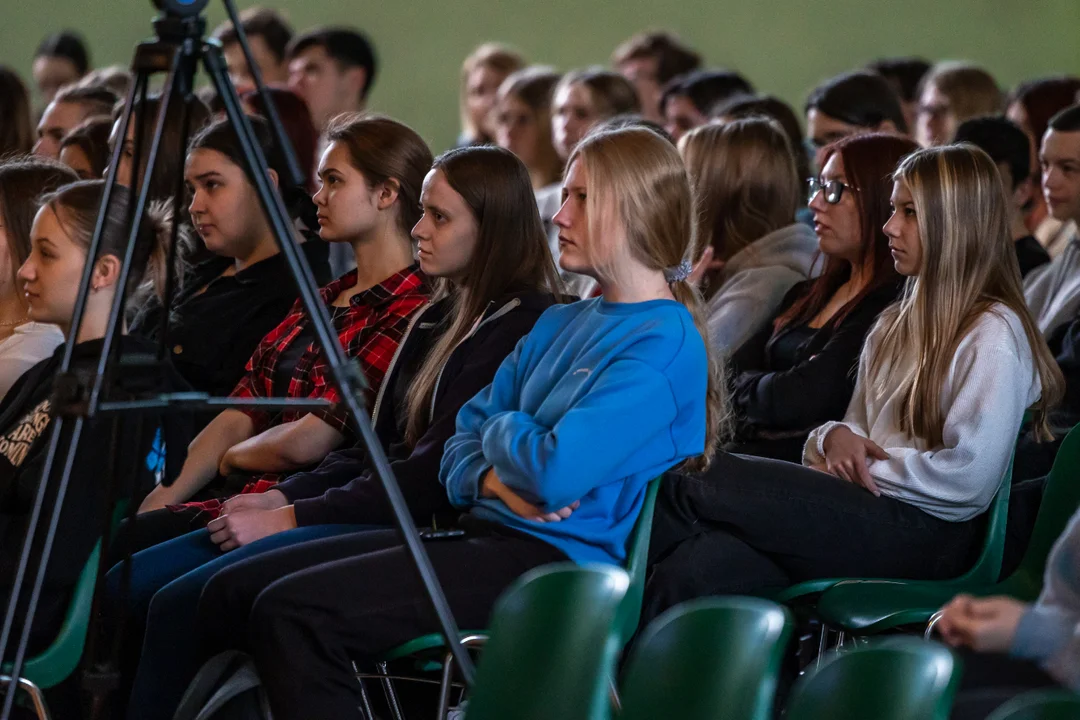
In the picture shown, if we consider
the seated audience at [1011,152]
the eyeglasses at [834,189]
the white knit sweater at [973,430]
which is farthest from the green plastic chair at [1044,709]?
the seated audience at [1011,152]

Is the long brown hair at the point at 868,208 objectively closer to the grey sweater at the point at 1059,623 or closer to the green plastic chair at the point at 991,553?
the green plastic chair at the point at 991,553

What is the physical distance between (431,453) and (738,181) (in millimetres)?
1216

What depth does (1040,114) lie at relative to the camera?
170 inches

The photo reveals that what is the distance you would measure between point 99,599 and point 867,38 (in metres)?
6.47

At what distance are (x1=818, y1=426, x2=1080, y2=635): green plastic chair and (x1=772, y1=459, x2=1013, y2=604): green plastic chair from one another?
0.03m

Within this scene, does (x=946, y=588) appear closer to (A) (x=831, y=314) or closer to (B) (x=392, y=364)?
(A) (x=831, y=314)

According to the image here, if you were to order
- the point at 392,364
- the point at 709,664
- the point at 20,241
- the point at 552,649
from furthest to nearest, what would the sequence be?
the point at 20,241 → the point at 392,364 → the point at 552,649 → the point at 709,664

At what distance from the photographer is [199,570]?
2387 mm

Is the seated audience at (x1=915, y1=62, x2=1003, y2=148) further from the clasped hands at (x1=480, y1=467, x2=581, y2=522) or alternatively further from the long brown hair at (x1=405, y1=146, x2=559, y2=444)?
the clasped hands at (x1=480, y1=467, x2=581, y2=522)

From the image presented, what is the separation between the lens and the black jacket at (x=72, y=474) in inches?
89.7

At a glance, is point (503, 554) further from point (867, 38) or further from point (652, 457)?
point (867, 38)

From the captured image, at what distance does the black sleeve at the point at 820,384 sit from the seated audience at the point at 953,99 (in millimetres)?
2223

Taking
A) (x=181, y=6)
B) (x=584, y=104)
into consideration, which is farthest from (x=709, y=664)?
(x=584, y=104)

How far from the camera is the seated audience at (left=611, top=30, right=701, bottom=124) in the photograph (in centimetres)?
620
